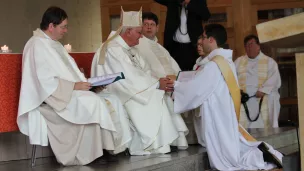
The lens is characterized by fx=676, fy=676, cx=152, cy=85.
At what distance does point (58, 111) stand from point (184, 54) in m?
2.40

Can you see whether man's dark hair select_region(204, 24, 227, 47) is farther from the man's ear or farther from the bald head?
the man's ear

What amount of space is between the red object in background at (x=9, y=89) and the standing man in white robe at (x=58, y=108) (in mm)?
176

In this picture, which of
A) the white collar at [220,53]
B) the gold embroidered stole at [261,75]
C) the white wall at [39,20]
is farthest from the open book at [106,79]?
the white wall at [39,20]

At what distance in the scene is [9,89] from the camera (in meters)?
5.34

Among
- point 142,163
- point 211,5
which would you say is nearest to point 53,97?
point 142,163

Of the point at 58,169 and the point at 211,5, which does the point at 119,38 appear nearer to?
the point at 58,169

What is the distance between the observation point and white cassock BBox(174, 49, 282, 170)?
5.54 m

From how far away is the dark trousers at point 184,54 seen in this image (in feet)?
23.5

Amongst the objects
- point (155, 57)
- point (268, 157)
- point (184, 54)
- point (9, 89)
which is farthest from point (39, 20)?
point (268, 157)

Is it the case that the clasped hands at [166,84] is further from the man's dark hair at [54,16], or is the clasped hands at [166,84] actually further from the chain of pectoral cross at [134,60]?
the man's dark hair at [54,16]

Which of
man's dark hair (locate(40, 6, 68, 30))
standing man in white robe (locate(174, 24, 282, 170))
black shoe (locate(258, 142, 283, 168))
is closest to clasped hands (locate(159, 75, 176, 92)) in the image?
standing man in white robe (locate(174, 24, 282, 170))

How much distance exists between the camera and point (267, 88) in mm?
8516

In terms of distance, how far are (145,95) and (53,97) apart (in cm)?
102

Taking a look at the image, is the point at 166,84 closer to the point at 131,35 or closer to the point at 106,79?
the point at 131,35
